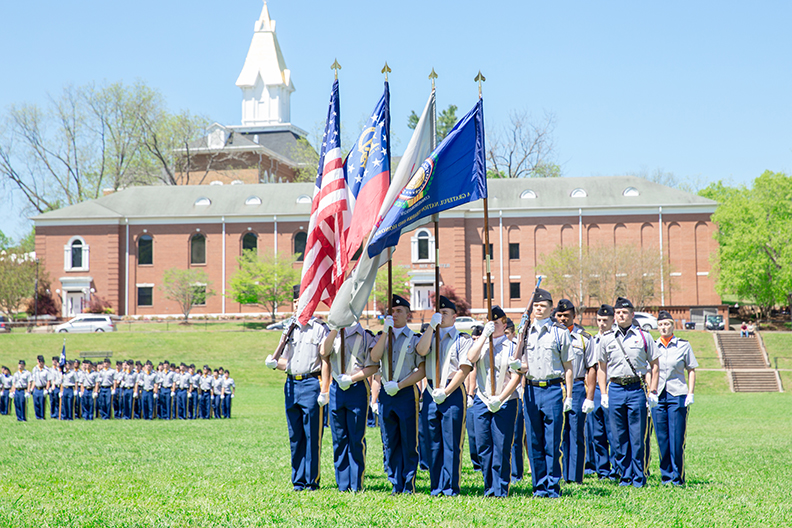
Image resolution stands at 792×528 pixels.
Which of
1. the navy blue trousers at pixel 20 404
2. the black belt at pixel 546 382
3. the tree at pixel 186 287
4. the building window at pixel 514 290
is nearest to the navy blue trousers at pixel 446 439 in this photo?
the black belt at pixel 546 382

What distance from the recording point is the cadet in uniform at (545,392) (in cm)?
856

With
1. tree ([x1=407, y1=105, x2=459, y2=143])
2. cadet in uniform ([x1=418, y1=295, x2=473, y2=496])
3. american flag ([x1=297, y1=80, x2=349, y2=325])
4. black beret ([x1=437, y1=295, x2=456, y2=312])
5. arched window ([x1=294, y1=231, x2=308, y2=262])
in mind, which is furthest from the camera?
tree ([x1=407, y1=105, x2=459, y2=143])

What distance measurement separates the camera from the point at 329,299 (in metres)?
10.0

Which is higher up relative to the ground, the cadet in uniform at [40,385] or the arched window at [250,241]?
the arched window at [250,241]

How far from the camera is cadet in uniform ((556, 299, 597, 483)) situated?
9648 mm

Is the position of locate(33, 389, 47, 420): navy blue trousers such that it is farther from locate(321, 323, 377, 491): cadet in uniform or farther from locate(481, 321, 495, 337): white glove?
locate(481, 321, 495, 337): white glove

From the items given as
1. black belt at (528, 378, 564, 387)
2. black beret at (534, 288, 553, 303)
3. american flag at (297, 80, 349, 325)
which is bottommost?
black belt at (528, 378, 564, 387)

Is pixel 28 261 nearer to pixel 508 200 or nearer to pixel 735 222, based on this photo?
pixel 508 200

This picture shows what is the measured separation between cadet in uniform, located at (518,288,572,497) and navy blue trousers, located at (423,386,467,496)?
32.3 inches

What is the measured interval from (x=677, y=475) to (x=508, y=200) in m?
50.9

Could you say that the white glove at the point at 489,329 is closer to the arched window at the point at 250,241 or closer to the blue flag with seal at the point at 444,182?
the blue flag with seal at the point at 444,182

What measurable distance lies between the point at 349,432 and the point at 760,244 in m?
52.9

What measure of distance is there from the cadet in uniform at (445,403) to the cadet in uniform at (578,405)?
1621 mm

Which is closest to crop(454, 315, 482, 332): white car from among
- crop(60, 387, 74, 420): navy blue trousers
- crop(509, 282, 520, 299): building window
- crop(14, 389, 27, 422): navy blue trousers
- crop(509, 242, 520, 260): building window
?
crop(509, 282, 520, 299): building window
